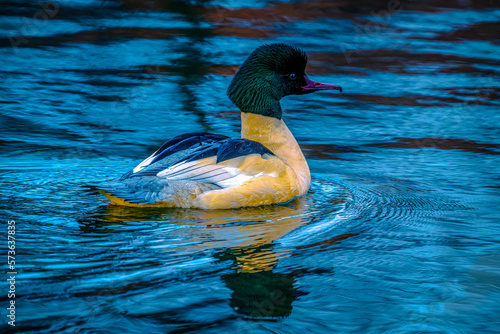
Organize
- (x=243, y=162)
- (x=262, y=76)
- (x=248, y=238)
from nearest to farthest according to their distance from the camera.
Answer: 1. (x=248, y=238)
2. (x=243, y=162)
3. (x=262, y=76)

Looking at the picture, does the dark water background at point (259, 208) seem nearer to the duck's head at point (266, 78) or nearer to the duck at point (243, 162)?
the duck at point (243, 162)

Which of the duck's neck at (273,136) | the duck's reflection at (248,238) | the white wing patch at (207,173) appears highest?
the duck's neck at (273,136)

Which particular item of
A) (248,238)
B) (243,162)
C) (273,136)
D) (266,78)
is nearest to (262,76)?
(266,78)

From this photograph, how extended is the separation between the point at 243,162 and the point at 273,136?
70 cm

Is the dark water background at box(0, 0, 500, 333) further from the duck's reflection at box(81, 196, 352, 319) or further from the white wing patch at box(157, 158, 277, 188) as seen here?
the white wing patch at box(157, 158, 277, 188)

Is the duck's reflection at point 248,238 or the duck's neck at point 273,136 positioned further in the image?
the duck's neck at point 273,136

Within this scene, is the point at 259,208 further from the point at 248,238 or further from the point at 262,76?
the point at 262,76

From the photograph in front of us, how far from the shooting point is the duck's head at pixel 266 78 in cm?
616

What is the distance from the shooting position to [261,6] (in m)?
15.2

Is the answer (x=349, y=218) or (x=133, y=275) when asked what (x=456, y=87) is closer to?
(x=349, y=218)

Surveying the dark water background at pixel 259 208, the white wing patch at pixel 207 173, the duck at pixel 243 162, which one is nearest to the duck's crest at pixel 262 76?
the duck at pixel 243 162

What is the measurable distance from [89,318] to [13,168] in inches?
131

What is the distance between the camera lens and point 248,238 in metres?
4.90

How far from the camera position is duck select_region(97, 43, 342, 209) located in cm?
543
